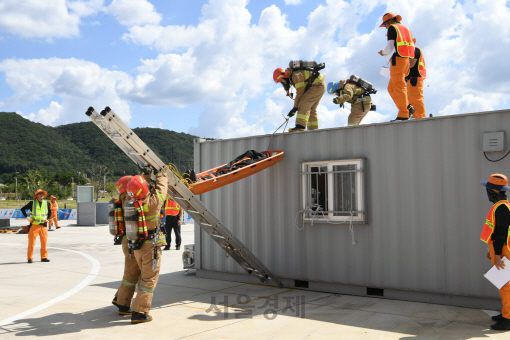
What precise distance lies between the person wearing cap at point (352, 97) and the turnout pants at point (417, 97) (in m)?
2.04

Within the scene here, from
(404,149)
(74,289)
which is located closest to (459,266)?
(404,149)

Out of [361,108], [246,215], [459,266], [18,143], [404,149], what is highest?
[18,143]

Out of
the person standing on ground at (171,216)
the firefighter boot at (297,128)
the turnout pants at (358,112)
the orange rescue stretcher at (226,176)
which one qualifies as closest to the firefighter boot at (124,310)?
the orange rescue stretcher at (226,176)

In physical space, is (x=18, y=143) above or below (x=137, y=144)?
above

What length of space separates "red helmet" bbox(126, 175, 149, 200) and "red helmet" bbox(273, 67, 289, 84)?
464 centimetres

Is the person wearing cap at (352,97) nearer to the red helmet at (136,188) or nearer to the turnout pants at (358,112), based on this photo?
the turnout pants at (358,112)

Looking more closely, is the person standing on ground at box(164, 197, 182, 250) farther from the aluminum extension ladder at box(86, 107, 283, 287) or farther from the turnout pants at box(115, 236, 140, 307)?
the turnout pants at box(115, 236, 140, 307)

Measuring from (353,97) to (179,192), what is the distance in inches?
231

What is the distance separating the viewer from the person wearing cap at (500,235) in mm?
5387

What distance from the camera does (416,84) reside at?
8711mm

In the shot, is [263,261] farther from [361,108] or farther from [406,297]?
[361,108]

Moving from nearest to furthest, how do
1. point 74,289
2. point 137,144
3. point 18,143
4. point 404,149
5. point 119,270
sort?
point 137,144, point 404,149, point 74,289, point 119,270, point 18,143

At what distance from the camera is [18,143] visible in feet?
379

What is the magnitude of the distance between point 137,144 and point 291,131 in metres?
3.40
